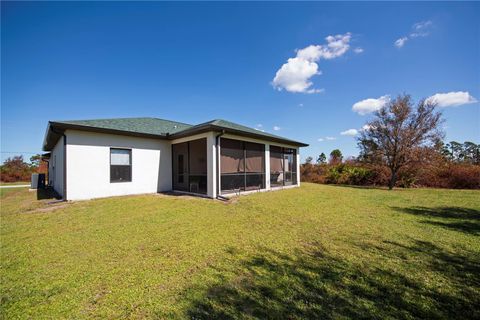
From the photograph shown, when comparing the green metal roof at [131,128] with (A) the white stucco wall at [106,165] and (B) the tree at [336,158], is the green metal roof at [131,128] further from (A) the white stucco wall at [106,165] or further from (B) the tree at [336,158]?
(B) the tree at [336,158]

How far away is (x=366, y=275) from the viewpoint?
8.91 feet

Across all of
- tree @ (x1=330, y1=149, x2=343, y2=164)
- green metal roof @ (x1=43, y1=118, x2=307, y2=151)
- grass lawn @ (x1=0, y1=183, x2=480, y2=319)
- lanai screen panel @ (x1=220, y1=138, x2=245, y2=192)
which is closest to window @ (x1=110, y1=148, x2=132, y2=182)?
green metal roof @ (x1=43, y1=118, x2=307, y2=151)

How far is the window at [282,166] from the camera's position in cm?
1211

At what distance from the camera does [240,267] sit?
9.73 feet

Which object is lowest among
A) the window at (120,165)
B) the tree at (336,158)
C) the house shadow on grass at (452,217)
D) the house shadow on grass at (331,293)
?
the house shadow on grass at (452,217)

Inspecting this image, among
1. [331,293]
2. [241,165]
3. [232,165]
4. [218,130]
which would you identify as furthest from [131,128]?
[331,293]

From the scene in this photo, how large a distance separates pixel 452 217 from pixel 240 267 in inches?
270

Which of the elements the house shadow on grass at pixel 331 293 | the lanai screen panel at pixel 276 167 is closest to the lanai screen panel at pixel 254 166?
the lanai screen panel at pixel 276 167

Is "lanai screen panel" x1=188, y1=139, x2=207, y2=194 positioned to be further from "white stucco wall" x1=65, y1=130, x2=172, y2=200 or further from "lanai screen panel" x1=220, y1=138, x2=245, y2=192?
"lanai screen panel" x1=220, y1=138, x2=245, y2=192

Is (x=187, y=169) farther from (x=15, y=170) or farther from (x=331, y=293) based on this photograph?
(x=15, y=170)

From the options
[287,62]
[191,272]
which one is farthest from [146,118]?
[191,272]

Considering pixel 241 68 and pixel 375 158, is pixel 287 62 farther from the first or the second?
pixel 375 158

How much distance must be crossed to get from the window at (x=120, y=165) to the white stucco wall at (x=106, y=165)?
0.15m

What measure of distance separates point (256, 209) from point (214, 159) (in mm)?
3151
